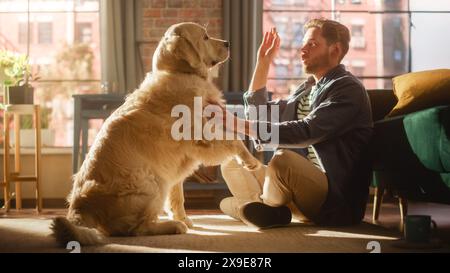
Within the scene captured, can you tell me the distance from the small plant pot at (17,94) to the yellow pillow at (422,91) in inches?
108

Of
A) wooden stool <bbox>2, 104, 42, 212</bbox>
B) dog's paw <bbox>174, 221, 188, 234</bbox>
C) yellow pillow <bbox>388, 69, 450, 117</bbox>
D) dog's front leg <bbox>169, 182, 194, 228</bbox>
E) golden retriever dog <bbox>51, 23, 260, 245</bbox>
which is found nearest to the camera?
golden retriever dog <bbox>51, 23, 260, 245</bbox>

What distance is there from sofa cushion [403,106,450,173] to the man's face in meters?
0.51

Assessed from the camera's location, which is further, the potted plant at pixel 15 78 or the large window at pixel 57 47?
the large window at pixel 57 47

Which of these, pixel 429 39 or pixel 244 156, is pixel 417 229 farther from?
pixel 429 39

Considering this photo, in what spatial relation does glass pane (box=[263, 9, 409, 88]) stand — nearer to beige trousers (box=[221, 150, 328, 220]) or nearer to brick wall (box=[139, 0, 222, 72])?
brick wall (box=[139, 0, 222, 72])

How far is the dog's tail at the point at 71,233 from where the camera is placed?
100.0 inches

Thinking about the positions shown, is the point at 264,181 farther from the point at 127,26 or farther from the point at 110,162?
the point at 127,26

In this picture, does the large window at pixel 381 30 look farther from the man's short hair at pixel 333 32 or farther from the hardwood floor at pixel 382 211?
the man's short hair at pixel 333 32

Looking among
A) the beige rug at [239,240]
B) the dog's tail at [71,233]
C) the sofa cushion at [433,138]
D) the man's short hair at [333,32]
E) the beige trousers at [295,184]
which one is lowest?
the beige rug at [239,240]

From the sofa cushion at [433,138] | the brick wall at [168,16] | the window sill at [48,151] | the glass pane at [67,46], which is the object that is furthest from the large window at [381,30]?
the sofa cushion at [433,138]

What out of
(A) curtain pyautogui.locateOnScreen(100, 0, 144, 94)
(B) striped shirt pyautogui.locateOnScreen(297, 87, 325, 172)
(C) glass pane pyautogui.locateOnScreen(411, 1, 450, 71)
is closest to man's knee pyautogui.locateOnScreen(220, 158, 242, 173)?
(B) striped shirt pyautogui.locateOnScreen(297, 87, 325, 172)

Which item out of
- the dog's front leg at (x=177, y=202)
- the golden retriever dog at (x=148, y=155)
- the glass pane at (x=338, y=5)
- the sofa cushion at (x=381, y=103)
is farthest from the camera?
the glass pane at (x=338, y=5)

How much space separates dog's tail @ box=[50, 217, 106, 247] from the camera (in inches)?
100.0

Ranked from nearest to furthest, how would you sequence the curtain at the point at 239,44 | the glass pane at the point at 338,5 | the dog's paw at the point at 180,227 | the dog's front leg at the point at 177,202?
the dog's paw at the point at 180,227, the dog's front leg at the point at 177,202, the curtain at the point at 239,44, the glass pane at the point at 338,5
